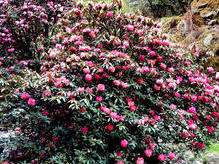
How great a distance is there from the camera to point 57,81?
78.7 inches

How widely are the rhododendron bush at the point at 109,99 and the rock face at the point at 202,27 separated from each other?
7.71ft

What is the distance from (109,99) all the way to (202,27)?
4506 mm

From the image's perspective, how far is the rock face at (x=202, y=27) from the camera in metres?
4.61

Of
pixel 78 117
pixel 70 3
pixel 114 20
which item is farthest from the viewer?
pixel 70 3

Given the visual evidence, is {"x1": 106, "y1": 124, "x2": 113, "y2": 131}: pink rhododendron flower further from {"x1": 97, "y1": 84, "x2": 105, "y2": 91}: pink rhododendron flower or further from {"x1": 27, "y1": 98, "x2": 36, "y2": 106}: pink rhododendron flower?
{"x1": 27, "y1": 98, "x2": 36, "y2": 106}: pink rhododendron flower

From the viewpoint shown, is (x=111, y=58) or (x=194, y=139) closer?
(x=111, y=58)

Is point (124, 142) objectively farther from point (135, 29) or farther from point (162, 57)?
point (135, 29)

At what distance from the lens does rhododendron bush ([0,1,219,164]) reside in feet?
6.63

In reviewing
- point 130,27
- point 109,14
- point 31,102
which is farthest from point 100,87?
point 109,14

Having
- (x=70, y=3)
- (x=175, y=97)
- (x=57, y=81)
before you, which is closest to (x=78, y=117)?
(x=57, y=81)

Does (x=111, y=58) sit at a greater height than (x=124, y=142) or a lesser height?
greater

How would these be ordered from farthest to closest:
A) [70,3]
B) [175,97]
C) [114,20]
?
[70,3], [114,20], [175,97]

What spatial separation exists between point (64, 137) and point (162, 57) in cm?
172

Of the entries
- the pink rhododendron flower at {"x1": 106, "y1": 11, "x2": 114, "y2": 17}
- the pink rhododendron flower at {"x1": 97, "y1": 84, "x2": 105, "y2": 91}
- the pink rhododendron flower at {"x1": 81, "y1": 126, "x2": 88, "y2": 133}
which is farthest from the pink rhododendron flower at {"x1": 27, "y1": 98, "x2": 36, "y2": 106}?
the pink rhododendron flower at {"x1": 106, "y1": 11, "x2": 114, "y2": 17}
